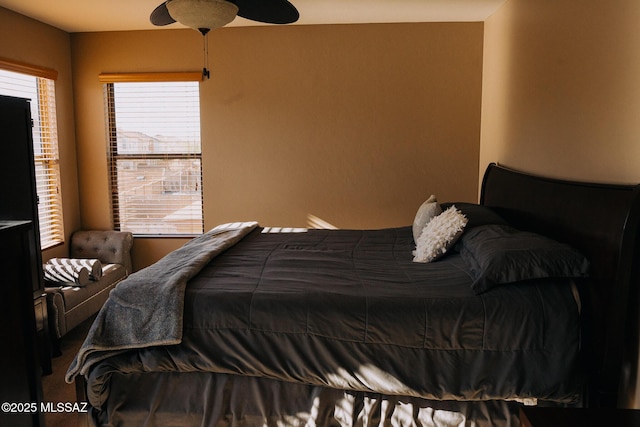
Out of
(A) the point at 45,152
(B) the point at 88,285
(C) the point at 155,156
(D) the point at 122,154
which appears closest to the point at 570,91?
(B) the point at 88,285

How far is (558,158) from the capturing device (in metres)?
2.88

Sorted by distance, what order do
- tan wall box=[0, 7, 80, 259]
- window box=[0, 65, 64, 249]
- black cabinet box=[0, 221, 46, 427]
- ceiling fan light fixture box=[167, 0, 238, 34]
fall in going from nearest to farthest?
1. black cabinet box=[0, 221, 46, 427]
2. ceiling fan light fixture box=[167, 0, 238, 34]
3. tan wall box=[0, 7, 80, 259]
4. window box=[0, 65, 64, 249]

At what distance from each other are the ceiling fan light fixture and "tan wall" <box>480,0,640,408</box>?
1754mm

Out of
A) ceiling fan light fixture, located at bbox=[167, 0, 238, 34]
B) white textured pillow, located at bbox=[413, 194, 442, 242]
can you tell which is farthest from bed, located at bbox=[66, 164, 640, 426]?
ceiling fan light fixture, located at bbox=[167, 0, 238, 34]

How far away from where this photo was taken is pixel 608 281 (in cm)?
202

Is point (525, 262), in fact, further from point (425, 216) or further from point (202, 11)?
point (202, 11)

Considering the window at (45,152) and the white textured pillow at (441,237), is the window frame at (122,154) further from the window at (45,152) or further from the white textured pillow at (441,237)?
the white textured pillow at (441,237)

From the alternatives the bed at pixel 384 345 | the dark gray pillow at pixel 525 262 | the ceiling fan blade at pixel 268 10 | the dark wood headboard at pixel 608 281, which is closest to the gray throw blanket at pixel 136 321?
the bed at pixel 384 345

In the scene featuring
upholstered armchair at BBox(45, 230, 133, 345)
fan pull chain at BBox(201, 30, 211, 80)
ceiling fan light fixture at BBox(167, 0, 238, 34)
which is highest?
fan pull chain at BBox(201, 30, 211, 80)

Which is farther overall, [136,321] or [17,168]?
[17,168]

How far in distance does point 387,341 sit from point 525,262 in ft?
2.27

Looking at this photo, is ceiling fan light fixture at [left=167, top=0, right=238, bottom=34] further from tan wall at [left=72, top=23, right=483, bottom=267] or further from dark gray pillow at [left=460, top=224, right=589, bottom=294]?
tan wall at [left=72, top=23, right=483, bottom=267]

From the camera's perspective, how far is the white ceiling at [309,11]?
3943 millimetres

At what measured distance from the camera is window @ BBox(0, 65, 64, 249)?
438cm
